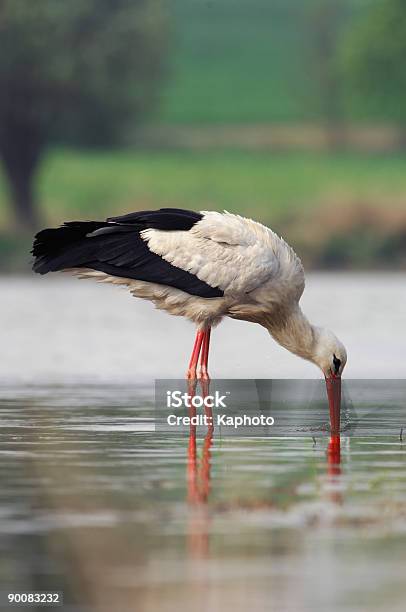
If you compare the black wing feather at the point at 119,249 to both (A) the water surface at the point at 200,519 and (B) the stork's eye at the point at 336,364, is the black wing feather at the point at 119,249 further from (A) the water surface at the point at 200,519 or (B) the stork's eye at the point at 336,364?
(A) the water surface at the point at 200,519

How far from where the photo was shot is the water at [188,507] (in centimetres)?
702

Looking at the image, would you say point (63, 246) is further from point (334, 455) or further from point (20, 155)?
point (20, 155)

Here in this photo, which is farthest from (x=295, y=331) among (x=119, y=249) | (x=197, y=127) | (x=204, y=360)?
(x=197, y=127)

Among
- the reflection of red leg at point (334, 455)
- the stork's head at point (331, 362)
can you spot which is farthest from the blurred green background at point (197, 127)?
the reflection of red leg at point (334, 455)

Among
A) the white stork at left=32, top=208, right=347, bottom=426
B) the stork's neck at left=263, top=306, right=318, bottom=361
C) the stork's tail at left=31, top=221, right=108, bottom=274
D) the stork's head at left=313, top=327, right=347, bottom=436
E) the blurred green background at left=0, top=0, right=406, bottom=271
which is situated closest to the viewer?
the stork's head at left=313, top=327, right=347, bottom=436

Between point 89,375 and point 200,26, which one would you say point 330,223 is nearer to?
point 89,375

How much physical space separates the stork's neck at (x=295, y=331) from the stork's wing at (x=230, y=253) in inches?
8.2

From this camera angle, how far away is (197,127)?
75375 millimetres

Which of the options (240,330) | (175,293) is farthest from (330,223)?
(175,293)

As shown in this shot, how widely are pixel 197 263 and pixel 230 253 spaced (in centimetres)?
30

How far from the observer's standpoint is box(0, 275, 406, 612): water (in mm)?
7016

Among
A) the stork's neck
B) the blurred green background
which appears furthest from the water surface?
the blurred green background

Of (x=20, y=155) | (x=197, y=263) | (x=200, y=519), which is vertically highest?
(x=20, y=155)

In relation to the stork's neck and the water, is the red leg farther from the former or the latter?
the stork's neck
